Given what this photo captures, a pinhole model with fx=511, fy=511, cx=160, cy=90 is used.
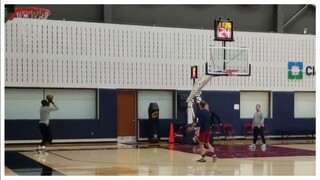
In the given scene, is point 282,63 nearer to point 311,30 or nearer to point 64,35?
Result: point 311,30

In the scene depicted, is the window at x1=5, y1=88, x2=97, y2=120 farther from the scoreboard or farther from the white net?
the scoreboard

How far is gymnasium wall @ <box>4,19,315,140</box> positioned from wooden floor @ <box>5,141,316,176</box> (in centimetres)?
422

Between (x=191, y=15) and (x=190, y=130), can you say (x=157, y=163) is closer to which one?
(x=190, y=130)

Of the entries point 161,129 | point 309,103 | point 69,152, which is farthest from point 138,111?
point 309,103

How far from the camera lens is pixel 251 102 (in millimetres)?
23656

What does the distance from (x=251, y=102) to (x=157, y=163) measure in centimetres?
1150

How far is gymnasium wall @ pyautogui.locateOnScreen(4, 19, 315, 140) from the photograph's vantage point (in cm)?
2005

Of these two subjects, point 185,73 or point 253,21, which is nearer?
point 185,73

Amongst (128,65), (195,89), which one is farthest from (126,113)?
(195,89)

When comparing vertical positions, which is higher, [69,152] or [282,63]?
[282,63]

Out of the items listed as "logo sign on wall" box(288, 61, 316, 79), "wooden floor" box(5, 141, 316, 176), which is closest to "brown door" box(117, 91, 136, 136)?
"wooden floor" box(5, 141, 316, 176)

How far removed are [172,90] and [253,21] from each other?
5.50 m

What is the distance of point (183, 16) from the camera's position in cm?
2311

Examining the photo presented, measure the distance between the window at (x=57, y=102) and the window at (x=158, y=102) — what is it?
6.60ft
